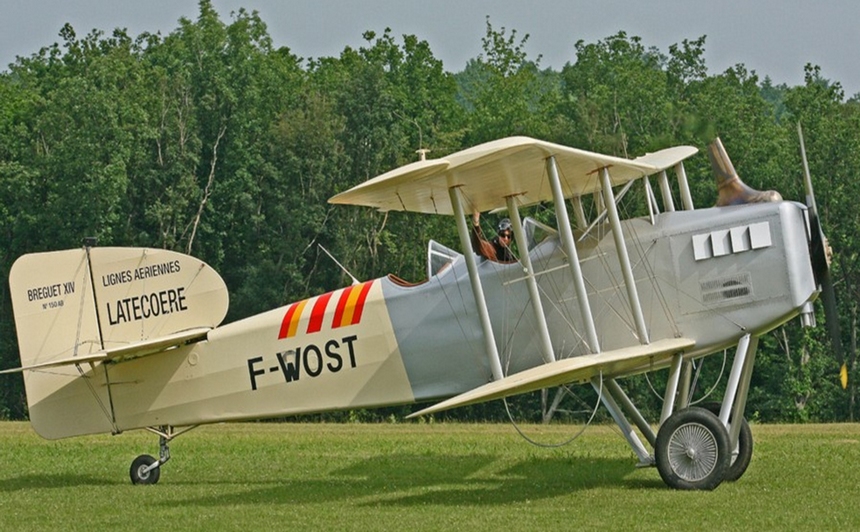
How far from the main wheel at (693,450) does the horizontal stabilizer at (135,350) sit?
5.71 metres

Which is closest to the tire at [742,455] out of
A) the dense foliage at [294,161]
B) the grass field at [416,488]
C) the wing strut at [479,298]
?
the grass field at [416,488]

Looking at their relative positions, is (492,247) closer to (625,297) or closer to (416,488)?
(625,297)

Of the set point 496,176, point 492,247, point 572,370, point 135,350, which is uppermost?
point 496,176

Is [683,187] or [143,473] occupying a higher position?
[683,187]

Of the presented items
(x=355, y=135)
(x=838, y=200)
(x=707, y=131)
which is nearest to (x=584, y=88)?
(x=355, y=135)

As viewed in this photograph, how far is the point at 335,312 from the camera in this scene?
50.4 feet

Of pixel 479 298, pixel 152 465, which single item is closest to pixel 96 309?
pixel 152 465

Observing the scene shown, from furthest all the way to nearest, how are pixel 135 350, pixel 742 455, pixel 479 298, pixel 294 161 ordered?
pixel 294 161, pixel 135 350, pixel 742 455, pixel 479 298

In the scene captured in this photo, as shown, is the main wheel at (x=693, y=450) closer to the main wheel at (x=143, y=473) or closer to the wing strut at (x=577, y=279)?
the wing strut at (x=577, y=279)

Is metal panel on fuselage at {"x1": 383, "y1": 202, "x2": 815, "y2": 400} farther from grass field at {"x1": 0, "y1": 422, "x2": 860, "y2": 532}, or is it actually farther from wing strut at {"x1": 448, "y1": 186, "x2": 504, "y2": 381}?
grass field at {"x1": 0, "y1": 422, "x2": 860, "y2": 532}

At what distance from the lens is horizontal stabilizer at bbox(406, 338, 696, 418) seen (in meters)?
12.6

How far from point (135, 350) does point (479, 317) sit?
170 inches

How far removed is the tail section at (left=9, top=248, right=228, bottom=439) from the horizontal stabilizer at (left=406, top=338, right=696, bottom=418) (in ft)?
12.9

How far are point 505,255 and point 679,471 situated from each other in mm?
3127
